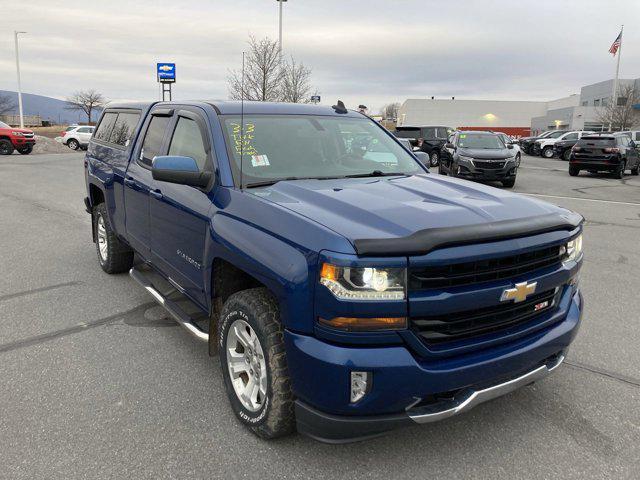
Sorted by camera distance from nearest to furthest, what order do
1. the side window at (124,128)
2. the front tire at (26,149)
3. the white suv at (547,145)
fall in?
the side window at (124,128), the front tire at (26,149), the white suv at (547,145)

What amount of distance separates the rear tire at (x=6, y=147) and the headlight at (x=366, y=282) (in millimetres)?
29902

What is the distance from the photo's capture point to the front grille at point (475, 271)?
238cm

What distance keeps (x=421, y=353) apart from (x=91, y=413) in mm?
2050

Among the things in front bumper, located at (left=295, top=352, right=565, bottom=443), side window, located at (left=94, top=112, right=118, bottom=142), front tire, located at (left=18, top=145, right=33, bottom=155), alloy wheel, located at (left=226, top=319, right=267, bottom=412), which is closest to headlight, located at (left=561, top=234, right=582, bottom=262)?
front bumper, located at (left=295, top=352, right=565, bottom=443)

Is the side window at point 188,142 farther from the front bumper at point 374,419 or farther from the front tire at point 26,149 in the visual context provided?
the front tire at point 26,149

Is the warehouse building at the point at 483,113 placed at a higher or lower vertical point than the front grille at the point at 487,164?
higher

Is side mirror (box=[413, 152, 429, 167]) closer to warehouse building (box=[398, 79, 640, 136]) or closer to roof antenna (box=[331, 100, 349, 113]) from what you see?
roof antenna (box=[331, 100, 349, 113])

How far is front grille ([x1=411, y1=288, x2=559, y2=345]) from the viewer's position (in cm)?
245

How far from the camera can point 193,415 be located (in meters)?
3.17

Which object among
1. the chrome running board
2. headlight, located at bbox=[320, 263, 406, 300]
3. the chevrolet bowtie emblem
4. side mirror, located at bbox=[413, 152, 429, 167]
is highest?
side mirror, located at bbox=[413, 152, 429, 167]

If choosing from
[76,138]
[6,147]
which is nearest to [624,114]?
[76,138]

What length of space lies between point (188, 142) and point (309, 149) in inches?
36.1

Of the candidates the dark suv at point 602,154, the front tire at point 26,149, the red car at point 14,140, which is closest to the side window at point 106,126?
the dark suv at point 602,154

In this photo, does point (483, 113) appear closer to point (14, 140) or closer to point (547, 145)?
point (547, 145)
